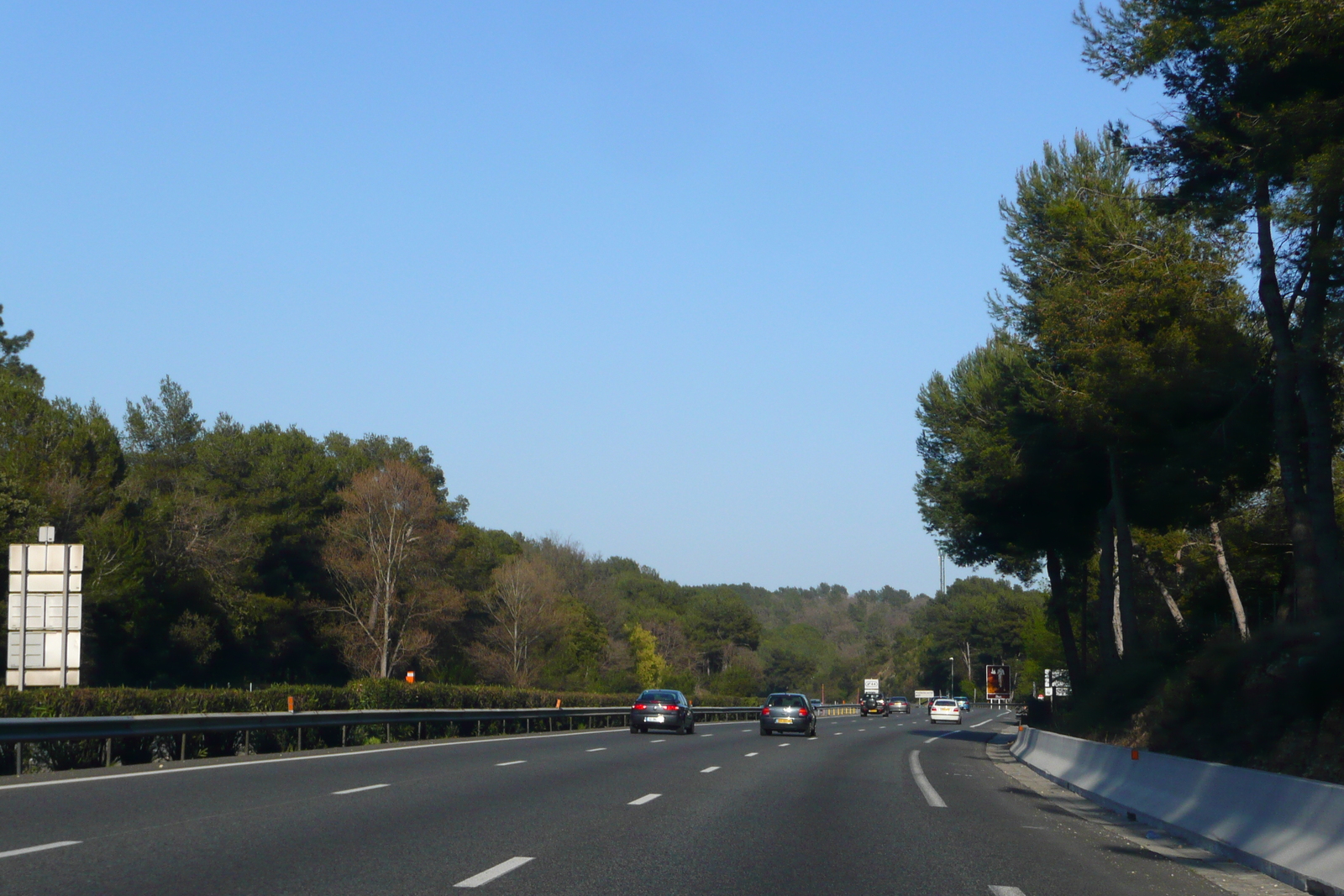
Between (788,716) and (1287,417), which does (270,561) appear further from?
(1287,417)

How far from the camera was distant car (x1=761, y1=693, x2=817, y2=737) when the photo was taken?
41.6m

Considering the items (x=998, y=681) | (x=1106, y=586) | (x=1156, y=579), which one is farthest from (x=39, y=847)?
(x=998, y=681)

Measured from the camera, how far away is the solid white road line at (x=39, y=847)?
31.3ft

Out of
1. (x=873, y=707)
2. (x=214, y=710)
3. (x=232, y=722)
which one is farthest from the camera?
→ (x=873, y=707)

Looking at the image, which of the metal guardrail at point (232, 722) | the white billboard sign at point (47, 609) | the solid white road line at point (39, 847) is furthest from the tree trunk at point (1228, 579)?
the solid white road line at point (39, 847)

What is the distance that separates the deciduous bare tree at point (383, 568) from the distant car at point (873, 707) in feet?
103

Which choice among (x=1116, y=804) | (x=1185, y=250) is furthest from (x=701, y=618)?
(x=1116, y=804)

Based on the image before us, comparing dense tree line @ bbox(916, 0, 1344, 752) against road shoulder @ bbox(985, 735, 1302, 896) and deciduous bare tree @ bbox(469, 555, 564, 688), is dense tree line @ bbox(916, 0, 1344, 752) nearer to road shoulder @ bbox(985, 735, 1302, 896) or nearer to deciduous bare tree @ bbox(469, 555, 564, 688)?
road shoulder @ bbox(985, 735, 1302, 896)

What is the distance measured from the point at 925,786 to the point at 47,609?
58.0 ft

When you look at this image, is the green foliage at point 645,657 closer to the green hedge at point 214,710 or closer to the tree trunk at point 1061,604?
the tree trunk at point 1061,604

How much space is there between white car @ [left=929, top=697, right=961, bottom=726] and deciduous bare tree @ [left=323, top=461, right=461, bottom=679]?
101ft

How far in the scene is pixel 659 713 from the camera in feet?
132

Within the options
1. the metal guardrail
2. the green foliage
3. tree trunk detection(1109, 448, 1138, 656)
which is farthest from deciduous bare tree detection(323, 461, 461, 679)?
tree trunk detection(1109, 448, 1138, 656)

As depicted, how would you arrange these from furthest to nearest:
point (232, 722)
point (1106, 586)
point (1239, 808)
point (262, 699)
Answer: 1. point (1106, 586)
2. point (262, 699)
3. point (232, 722)
4. point (1239, 808)
